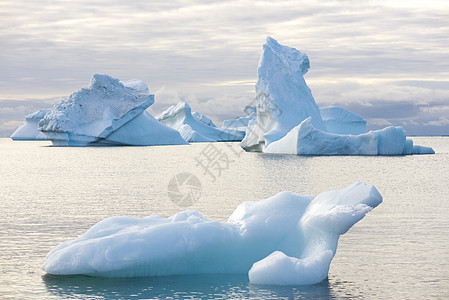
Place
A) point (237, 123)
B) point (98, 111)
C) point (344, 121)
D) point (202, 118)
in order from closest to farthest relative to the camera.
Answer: point (98, 111) → point (344, 121) → point (202, 118) → point (237, 123)

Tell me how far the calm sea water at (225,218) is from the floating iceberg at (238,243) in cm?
17

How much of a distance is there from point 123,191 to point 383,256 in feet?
37.1

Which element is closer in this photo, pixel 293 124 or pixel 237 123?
pixel 293 124

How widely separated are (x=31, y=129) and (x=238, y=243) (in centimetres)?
7750

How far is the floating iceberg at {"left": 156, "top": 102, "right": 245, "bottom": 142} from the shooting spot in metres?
65.4

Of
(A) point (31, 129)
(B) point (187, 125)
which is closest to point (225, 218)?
(B) point (187, 125)

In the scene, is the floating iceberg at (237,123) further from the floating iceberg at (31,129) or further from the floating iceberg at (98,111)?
the floating iceberg at (98,111)

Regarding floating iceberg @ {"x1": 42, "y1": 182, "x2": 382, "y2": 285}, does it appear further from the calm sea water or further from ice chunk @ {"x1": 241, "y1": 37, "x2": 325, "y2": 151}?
ice chunk @ {"x1": 241, "y1": 37, "x2": 325, "y2": 151}

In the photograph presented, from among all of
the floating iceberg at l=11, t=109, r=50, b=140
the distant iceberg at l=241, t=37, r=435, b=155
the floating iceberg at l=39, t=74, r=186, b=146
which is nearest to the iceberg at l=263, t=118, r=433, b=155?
the distant iceberg at l=241, t=37, r=435, b=155

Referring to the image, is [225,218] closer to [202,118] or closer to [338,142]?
[338,142]

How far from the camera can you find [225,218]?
11484 millimetres

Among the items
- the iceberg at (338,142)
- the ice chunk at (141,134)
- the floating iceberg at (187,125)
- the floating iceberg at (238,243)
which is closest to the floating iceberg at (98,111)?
the ice chunk at (141,134)

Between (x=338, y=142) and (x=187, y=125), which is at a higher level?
(x=338, y=142)

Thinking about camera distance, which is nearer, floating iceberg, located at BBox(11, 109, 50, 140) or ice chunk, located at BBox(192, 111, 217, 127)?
floating iceberg, located at BBox(11, 109, 50, 140)
